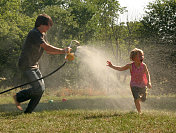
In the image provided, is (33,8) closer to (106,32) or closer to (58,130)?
(106,32)

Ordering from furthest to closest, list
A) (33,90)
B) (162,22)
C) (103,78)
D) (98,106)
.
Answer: (103,78)
(162,22)
(98,106)
(33,90)

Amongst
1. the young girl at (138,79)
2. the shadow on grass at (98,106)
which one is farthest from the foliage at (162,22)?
the young girl at (138,79)

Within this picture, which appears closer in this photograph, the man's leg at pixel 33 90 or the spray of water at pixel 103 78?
the man's leg at pixel 33 90

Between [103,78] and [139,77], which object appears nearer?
[139,77]

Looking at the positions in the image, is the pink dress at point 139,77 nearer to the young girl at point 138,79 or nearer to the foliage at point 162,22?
the young girl at point 138,79

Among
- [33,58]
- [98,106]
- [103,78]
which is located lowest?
[103,78]

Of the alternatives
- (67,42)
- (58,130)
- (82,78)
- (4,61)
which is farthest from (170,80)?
(4,61)

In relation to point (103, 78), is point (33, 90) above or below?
above

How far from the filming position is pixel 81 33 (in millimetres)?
18297

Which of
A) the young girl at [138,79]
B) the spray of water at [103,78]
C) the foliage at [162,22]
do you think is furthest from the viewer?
the spray of water at [103,78]

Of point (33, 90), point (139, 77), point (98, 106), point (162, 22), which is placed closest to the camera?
point (33, 90)

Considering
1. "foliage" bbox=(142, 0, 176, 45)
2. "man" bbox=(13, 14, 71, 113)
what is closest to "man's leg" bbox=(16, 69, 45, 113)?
"man" bbox=(13, 14, 71, 113)

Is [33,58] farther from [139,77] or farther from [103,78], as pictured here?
[103,78]

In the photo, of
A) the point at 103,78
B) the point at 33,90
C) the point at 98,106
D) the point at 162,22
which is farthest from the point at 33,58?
the point at 103,78
